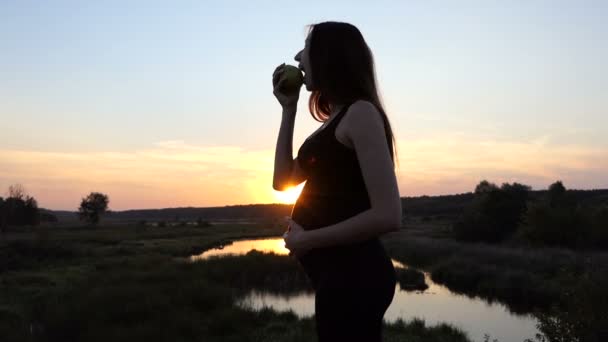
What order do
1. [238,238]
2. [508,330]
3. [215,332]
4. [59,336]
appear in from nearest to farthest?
1. [59,336]
2. [215,332]
3. [508,330]
4. [238,238]

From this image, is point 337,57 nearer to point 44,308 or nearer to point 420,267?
point 44,308

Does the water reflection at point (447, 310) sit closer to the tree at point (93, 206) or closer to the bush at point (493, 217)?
the bush at point (493, 217)

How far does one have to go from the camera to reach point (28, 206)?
77500 mm

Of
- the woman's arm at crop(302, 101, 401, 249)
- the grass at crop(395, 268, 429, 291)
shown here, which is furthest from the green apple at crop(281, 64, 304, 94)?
the grass at crop(395, 268, 429, 291)

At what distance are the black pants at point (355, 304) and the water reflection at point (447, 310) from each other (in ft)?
50.4

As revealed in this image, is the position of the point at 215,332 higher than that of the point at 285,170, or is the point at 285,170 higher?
the point at 285,170

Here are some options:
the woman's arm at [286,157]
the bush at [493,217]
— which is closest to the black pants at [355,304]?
the woman's arm at [286,157]

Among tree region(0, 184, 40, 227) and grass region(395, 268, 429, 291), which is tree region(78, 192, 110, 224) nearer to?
tree region(0, 184, 40, 227)

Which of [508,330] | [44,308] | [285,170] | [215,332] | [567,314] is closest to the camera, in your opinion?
[285,170]

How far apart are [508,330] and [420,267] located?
51.8ft

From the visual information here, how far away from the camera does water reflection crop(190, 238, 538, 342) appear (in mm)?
17109

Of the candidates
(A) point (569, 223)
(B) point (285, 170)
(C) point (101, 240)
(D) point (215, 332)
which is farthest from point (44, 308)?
(C) point (101, 240)

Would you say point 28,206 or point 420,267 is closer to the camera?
point 420,267

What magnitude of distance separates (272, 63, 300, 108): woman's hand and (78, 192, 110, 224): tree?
105m
